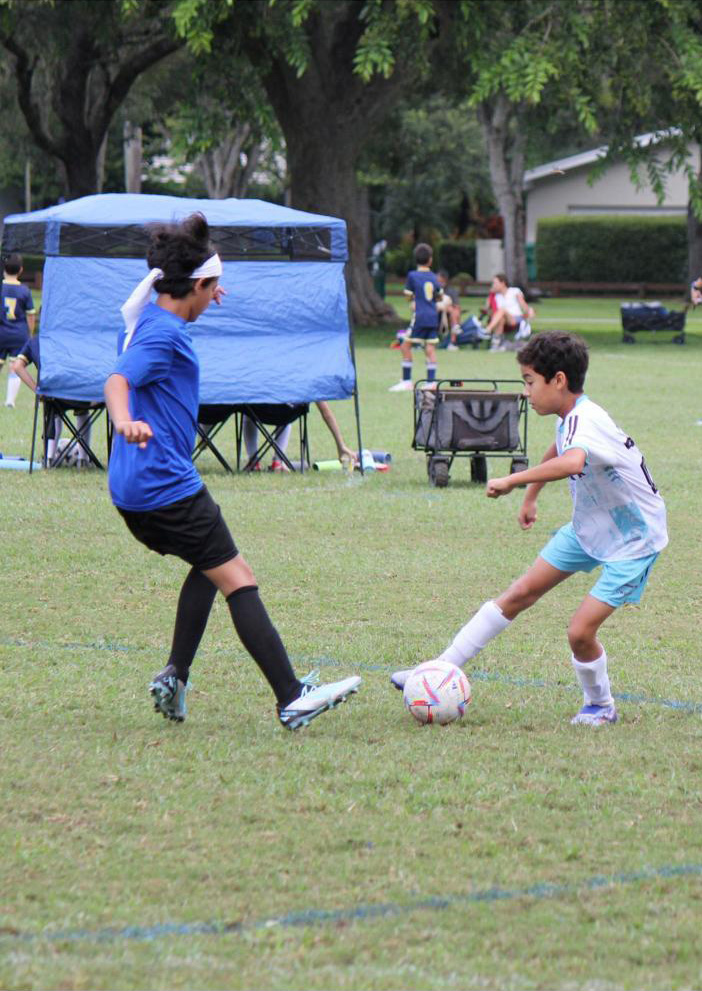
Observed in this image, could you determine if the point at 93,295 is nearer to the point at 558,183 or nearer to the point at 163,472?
the point at 163,472

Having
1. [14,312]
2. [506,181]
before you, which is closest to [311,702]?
[14,312]

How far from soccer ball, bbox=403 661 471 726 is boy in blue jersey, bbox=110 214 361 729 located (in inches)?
12.5

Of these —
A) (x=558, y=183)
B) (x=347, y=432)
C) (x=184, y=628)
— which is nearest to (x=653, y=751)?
(x=184, y=628)

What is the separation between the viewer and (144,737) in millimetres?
5750

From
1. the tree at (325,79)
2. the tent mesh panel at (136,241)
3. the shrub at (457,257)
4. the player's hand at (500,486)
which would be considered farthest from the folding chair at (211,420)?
the shrub at (457,257)

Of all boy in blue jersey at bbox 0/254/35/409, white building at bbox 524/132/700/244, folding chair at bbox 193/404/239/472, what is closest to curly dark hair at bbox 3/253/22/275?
boy in blue jersey at bbox 0/254/35/409

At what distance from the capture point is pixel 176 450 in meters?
5.60

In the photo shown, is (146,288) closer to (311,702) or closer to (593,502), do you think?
(311,702)

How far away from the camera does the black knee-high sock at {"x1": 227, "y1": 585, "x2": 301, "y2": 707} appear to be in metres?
5.66

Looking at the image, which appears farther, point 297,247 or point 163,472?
point 297,247

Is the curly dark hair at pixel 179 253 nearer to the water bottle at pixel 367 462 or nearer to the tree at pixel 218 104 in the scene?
the water bottle at pixel 367 462

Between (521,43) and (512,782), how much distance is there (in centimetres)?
2452

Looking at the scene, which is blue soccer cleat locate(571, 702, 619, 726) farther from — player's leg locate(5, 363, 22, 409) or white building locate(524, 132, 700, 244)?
white building locate(524, 132, 700, 244)

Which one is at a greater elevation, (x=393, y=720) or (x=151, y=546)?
(x=151, y=546)
